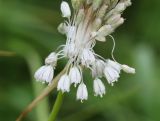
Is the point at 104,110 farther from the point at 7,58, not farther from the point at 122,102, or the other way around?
the point at 7,58

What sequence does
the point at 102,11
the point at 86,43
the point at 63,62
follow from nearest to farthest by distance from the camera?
the point at 102,11, the point at 86,43, the point at 63,62

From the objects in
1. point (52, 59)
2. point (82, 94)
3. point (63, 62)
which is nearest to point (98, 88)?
point (82, 94)

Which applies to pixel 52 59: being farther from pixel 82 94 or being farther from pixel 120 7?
pixel 120 7

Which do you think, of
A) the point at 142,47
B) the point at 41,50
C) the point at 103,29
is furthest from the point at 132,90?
the point at 103,29

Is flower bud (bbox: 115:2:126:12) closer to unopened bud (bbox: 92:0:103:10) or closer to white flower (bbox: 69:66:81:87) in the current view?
unopened bud (bbox: 92:0:103:10)

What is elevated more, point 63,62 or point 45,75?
point 63,62

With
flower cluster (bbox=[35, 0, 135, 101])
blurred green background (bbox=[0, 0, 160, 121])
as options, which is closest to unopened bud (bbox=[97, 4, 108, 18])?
flower cluster (bbox=[35, 0, 135, 101])
